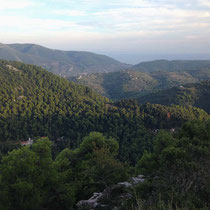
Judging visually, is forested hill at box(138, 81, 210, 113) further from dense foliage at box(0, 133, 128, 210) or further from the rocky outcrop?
the rocky outcrop

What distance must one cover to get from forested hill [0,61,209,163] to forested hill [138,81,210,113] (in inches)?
950

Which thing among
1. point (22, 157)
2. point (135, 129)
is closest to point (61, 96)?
point (135, 129)

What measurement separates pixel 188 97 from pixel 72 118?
201 ft

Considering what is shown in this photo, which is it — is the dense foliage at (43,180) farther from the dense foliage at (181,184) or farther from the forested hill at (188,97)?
the forested hill at (188,97)

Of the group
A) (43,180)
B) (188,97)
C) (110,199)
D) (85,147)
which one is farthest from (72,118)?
(188,97)

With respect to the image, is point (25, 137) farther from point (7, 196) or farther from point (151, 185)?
point (151, 185)

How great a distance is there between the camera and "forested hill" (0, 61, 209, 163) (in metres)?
54.3

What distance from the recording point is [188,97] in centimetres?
9775

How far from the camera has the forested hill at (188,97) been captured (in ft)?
308

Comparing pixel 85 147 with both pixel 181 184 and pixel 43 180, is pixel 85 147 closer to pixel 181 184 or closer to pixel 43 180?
pixel 43 180

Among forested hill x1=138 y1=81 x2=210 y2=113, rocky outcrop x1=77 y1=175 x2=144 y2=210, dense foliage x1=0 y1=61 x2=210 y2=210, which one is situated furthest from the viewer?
forested hill x1=138 y1=81 x2=210 y2=113

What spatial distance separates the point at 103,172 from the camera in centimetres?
1720

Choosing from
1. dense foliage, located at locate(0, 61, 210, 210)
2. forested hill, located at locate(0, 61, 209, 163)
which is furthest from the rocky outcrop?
forested hill, located at locate(0, 61, 209, 163)

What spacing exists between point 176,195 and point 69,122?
5676 cm
